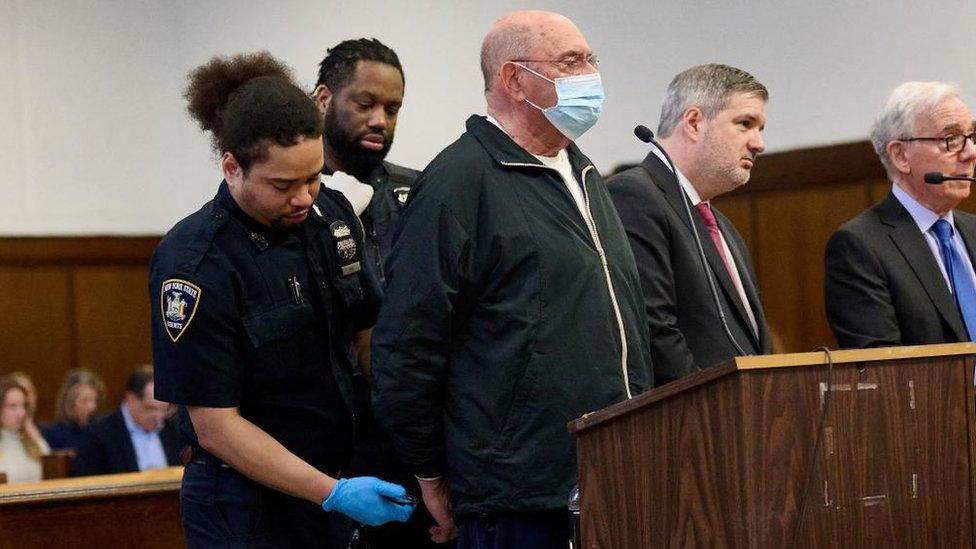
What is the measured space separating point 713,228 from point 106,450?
15.5 feet

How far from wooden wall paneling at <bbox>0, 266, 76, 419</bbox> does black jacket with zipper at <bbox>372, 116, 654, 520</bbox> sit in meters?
→ 7.92

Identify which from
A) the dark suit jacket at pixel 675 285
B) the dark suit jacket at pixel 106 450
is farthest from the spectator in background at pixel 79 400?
the dark suit jacket at pixel 675 285

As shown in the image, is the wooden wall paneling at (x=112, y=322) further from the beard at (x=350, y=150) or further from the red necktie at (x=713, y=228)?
the red necktie at (x=713, y=228)

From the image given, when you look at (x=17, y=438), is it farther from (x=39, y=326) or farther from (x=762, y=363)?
(x=762, y=363)

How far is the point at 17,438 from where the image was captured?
7551 millimetres

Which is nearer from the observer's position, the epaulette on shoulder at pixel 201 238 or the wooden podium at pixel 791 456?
the wooden podium at pixel 791 456

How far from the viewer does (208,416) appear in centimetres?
260

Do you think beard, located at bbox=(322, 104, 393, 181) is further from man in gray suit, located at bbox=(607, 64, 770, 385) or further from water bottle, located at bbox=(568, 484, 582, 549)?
water bottle, located at bbox=(568, 484, 582, 549)

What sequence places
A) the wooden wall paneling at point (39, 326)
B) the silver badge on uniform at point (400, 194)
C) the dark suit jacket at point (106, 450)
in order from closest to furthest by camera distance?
the silver badge on uniform at point (400, 194) < the dark suit jacket at point (106, 450) < the wooden wall paneling at point (39, 326)

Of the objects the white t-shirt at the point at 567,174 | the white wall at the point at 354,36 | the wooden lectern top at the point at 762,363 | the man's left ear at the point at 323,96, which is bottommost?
the wooden lectern top at the point at 762,363

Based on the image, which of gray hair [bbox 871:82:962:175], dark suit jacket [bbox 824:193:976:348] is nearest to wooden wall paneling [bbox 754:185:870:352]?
gray hair [bbox 871:82:962:175]

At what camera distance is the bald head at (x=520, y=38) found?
9.30 feet

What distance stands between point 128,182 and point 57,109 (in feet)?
2.52

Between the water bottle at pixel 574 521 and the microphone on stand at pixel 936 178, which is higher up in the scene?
the microphone on stand at pixel 936 178
